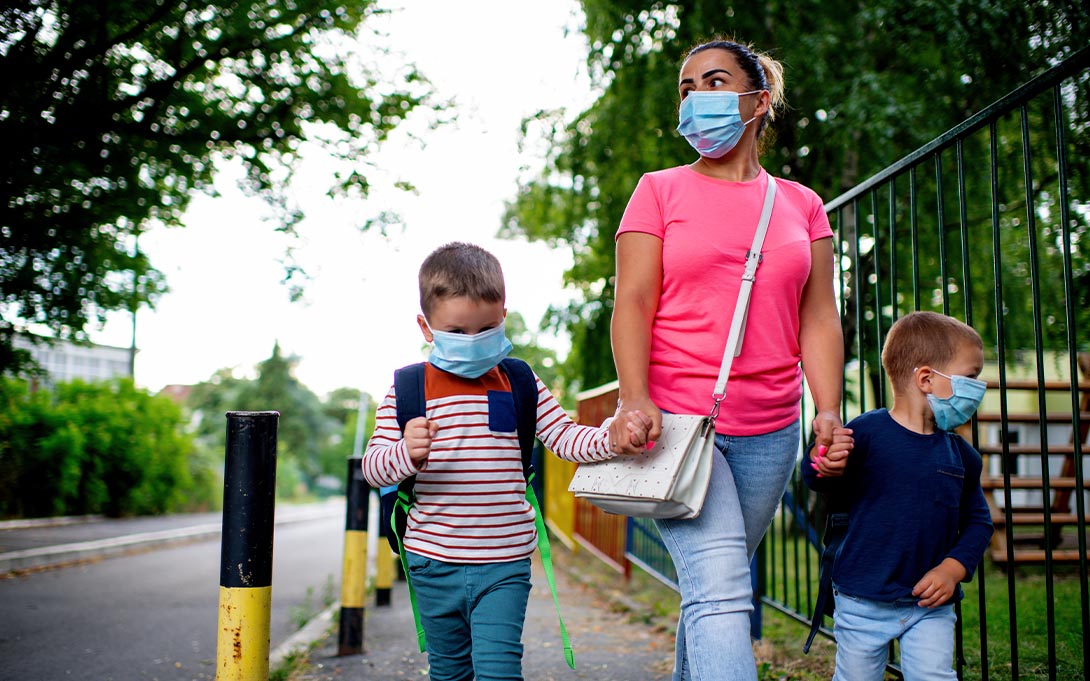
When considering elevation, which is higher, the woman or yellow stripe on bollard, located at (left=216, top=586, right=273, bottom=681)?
the woman

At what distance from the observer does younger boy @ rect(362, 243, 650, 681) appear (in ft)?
8.06

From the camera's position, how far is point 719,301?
2.40 meters

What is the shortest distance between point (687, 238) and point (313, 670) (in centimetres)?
331

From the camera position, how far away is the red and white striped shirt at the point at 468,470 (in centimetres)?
247

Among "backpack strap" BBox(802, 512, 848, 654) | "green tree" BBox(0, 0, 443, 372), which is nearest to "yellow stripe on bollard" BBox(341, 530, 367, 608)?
"backpack strap" BBox(802, 512, 848, 654)

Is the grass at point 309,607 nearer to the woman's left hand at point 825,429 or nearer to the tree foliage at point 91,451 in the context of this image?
the woman's left hand at point 825,429

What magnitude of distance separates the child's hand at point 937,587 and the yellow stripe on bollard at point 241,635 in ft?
5.85

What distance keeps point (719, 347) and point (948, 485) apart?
0.76 m

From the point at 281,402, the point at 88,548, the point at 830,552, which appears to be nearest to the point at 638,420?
the point at 830,552

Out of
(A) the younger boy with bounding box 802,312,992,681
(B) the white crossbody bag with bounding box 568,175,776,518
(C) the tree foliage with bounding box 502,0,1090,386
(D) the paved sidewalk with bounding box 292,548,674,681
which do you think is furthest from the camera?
(C) the tree foliage with bounding box 502,0,1090,386

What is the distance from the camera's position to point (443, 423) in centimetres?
254

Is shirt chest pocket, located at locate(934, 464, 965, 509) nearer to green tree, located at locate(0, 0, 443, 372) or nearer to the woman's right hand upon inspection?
the woman's right hand

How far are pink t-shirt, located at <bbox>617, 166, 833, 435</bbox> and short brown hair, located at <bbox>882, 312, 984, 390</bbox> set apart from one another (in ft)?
1.15

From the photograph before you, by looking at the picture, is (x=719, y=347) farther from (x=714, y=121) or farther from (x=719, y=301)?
(x=714, y=121)
